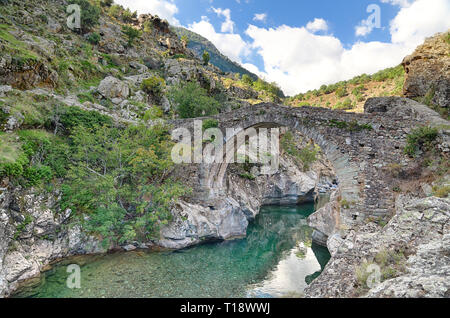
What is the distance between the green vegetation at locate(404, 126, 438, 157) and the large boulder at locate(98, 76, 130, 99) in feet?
59.1

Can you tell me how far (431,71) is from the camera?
10.7 meters

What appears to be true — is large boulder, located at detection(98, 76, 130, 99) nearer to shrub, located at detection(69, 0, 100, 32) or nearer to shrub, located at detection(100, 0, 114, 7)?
shrub, located at detection(69, 0, 100, 32)

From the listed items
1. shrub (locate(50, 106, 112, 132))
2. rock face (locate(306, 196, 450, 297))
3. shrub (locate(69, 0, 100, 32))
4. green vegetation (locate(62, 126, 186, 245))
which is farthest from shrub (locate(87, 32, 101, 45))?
rock face (locate(306, 196, 450, 297))

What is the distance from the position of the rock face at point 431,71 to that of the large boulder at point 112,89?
18.6 m

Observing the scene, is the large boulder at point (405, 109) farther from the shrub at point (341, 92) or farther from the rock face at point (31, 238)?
the shrub at point (341, 92)

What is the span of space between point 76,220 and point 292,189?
54.5 feet

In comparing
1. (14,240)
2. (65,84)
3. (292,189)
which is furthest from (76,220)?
(292,189)

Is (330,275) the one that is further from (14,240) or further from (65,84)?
(65,84)

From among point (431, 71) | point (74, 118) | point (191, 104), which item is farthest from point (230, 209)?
point (431, 71)

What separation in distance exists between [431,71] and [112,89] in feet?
63.9

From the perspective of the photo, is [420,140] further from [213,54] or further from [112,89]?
[213,54]

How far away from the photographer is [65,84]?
15.0 m

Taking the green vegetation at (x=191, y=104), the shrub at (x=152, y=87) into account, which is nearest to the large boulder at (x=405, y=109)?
the green vegetation at (x=191, y=104)

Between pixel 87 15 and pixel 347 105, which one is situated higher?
pixel 87 15
